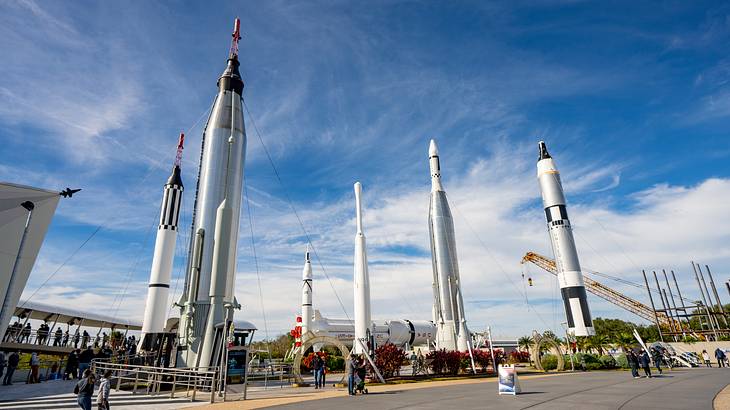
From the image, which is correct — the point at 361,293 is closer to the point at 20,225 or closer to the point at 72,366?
the point at 72,366

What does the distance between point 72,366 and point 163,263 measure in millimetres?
9396

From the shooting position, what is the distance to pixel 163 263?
101ft

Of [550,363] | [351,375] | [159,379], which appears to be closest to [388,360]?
[351,375]

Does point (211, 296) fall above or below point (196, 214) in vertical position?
below

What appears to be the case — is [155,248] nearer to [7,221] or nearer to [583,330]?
[7,221]

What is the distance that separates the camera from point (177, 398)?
584 inches

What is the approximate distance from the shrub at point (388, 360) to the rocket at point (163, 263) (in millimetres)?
17024

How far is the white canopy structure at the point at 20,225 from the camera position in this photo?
15594 mm

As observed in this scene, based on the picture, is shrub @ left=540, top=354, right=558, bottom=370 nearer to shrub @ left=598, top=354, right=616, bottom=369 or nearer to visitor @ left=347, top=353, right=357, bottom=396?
shrub @ left=598, top=354, right=616, bottom=369

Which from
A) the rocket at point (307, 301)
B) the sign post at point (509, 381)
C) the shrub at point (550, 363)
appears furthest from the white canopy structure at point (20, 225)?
the shrub at point (550, 363)

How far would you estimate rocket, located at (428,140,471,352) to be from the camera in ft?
109

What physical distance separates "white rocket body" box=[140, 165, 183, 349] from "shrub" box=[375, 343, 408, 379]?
56.4ft

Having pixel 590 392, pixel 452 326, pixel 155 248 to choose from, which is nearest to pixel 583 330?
pixel 452 326

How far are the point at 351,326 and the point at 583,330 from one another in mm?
23032
